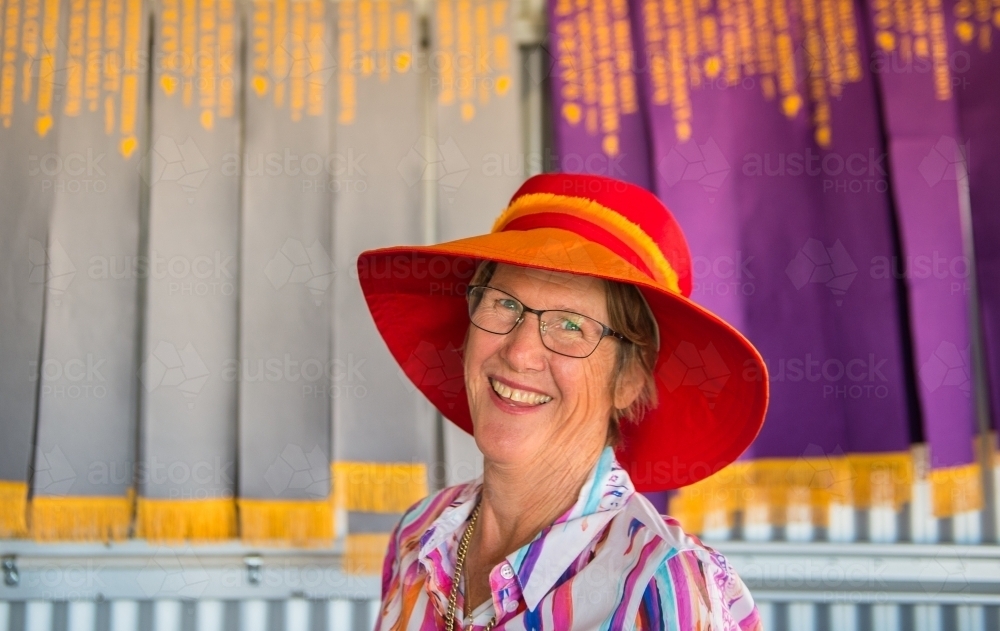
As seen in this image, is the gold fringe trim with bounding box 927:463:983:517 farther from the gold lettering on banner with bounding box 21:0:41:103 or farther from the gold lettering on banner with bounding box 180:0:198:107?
the gold lettering on banner with bounding box 21:0:41:103

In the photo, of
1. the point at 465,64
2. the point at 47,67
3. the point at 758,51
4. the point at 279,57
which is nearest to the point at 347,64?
the point at 279,57

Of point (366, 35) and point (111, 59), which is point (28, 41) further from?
point (366, 35)

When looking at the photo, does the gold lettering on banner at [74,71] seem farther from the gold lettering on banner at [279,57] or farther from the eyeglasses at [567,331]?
the eyeglasses at [567,331]

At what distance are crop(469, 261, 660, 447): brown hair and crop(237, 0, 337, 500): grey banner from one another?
104 centimetres

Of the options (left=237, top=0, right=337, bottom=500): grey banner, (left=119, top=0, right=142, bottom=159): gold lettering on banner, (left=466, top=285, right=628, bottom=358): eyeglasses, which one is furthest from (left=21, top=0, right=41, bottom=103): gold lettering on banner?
(left=466, top=285, right=628, bottom=358): eyeglasses

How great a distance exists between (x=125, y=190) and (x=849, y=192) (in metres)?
2.05

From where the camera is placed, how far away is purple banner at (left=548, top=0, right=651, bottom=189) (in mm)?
2174

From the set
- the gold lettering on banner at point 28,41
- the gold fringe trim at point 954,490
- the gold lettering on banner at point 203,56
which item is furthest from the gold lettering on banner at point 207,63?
the gold fringe trim at point 954,490

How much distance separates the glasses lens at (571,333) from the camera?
1131 millimetres

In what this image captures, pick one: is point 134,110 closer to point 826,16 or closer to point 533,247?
point 533,247

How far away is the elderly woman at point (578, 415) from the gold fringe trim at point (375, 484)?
810mm

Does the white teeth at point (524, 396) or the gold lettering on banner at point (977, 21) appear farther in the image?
the gold lettering on banner at point (977, 21)

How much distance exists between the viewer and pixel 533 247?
1072 millimetres

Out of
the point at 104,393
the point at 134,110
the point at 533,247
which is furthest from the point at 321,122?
the point at 533,247
